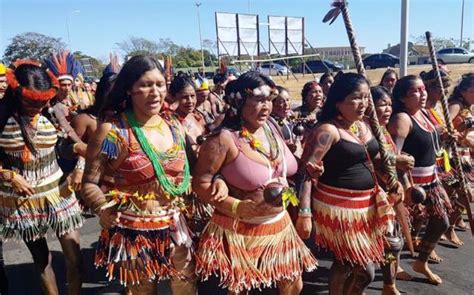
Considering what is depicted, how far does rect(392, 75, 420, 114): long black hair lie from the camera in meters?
3.85

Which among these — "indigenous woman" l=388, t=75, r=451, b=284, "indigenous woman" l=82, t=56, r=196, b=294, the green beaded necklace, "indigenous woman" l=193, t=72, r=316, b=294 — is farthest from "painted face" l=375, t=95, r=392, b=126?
the green beaded necklace

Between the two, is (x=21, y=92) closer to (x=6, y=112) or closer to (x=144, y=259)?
(x=6, y=112)

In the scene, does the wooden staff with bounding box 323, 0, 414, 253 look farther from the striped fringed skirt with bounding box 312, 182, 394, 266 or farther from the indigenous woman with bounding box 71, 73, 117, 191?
the indigenous woman with bounding box 71, 73, 117, 191

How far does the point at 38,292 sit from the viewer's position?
404 centimetres

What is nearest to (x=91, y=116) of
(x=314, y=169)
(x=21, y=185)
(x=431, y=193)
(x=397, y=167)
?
(x=21, y=185)

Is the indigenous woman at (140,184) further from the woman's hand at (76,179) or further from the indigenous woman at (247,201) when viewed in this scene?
the woman's hand at (76,179)

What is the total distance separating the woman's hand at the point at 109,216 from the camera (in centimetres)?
245

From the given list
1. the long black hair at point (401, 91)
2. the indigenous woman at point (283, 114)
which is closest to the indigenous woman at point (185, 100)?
the indigenous woman at point (283, 114)

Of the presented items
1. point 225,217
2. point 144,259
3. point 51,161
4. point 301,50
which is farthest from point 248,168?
point 301,50

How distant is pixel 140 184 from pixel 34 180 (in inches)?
45.4

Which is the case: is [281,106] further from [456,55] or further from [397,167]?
[456,55]

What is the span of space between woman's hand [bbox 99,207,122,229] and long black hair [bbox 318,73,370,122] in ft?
5.45

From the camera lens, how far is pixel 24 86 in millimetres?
3027

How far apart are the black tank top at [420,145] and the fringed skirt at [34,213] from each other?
10.1 ft
